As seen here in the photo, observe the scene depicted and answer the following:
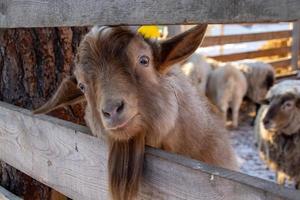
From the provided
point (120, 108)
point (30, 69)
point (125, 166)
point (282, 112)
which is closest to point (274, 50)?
point (282, 112)

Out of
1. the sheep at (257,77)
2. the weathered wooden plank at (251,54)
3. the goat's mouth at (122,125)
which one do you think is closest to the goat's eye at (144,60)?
the goat's mouth at (122,125)

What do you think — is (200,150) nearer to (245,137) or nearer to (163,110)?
(163,110)

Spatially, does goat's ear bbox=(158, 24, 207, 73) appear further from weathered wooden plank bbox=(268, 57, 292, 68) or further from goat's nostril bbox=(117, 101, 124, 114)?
weathered wooden plank bbox=(268, 57, 292, 68)

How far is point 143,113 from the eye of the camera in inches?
68.8

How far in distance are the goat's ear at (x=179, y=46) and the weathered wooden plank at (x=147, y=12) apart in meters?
0.36

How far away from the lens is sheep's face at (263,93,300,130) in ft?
19.3

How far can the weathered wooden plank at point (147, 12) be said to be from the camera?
1140 mm

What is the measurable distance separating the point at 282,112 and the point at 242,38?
6.69 m

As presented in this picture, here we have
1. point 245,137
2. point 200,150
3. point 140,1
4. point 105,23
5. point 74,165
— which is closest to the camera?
point 140,1

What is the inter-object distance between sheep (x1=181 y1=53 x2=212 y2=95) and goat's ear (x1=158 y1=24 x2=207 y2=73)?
284 inches

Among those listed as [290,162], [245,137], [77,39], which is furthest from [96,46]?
[245,137]

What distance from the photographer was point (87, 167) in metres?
1.96

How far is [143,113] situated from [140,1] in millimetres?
Answer: 475

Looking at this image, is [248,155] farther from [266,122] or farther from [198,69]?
[198,69]
